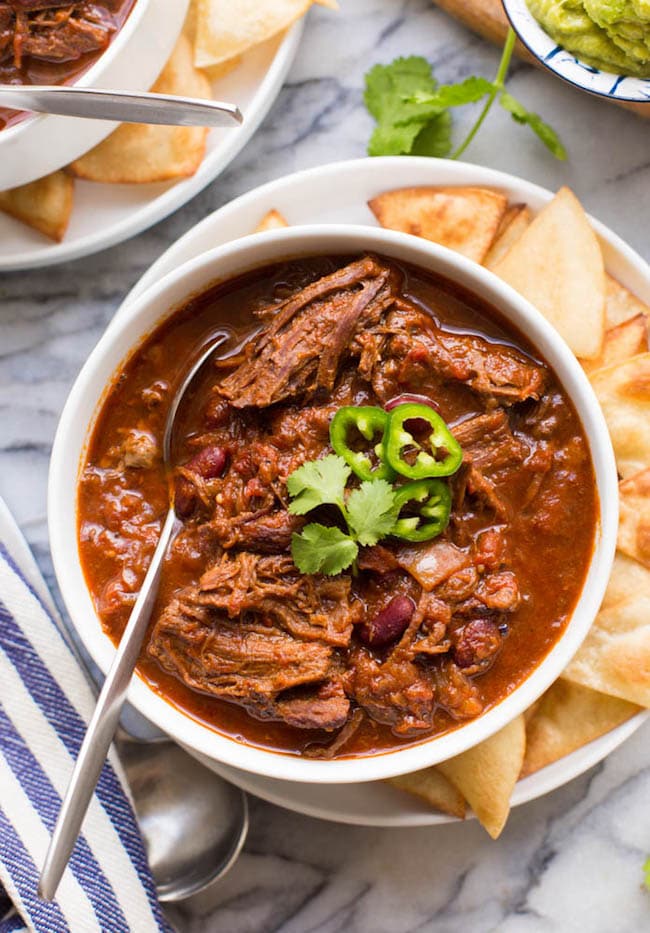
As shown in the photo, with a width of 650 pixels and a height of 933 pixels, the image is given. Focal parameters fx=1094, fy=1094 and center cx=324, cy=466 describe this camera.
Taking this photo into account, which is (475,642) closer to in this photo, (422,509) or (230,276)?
(422,509)

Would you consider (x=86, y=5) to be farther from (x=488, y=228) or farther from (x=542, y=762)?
(x=542, y=762)

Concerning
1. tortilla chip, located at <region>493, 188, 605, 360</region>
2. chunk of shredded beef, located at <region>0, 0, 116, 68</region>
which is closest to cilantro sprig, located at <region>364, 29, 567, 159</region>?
tortilla chip, located at <region>493, 188, 605, 360</region>

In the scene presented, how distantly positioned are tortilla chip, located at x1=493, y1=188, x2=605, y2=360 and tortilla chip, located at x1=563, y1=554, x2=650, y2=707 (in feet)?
2.49

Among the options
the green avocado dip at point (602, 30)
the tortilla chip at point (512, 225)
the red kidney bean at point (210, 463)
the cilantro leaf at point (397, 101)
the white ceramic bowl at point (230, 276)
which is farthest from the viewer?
the cilantro leaf at point (397, 101)

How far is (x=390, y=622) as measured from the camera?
3.27 meters

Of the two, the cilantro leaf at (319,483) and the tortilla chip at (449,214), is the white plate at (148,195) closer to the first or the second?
the tortilla chip at (449,214)

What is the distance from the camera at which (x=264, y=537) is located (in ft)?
10.8

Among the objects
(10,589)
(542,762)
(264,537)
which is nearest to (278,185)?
(264,537)

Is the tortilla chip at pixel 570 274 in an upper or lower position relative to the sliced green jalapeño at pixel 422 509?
upper

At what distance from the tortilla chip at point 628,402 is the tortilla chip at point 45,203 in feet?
6.38

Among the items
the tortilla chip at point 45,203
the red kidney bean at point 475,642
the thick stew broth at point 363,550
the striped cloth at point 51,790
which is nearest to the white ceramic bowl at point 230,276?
the thick stew broth at point 363,550

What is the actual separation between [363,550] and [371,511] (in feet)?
0.59

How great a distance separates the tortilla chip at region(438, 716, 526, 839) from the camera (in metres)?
3.55

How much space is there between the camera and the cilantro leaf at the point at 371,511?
3.15 metres
